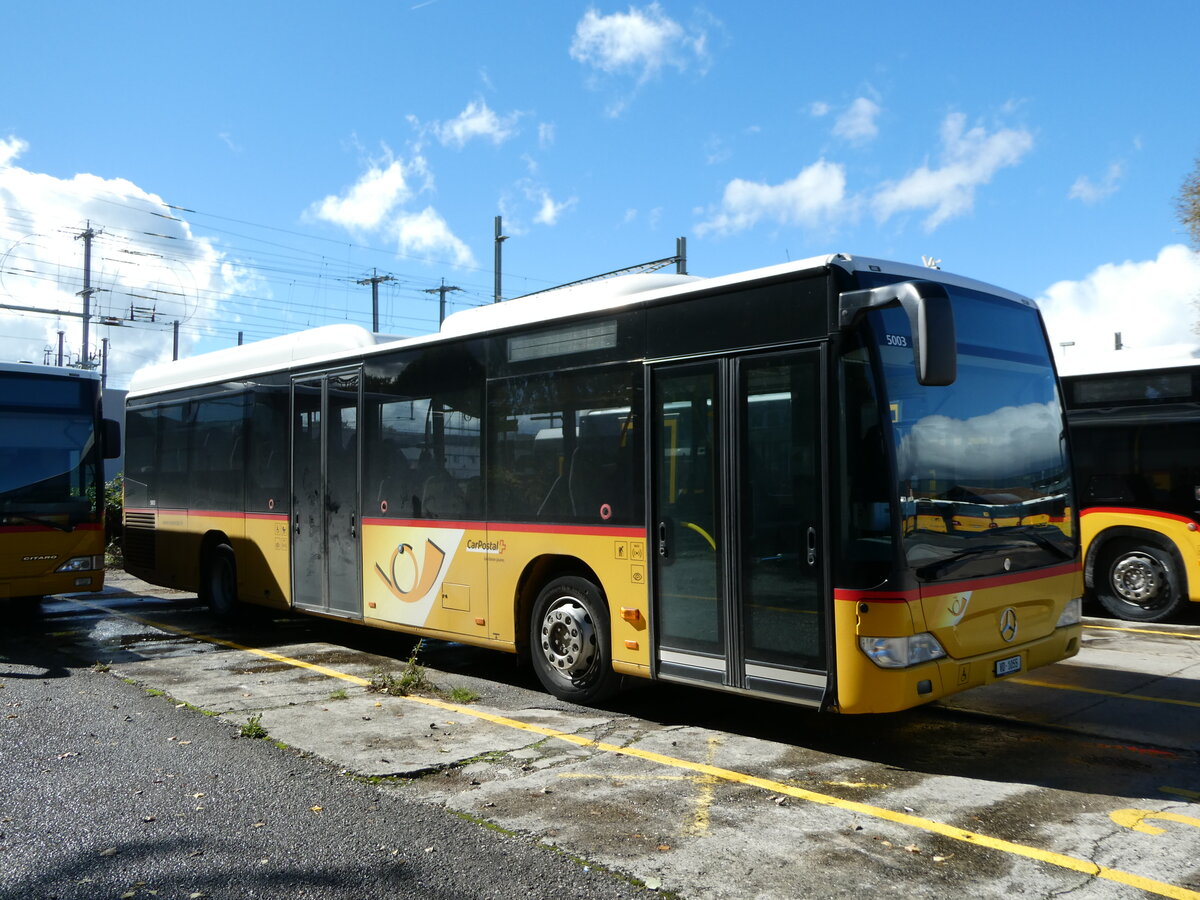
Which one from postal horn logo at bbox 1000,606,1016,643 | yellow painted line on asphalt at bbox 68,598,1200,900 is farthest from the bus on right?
yellow painted line on asphalt at bbox 68,598,1200,900

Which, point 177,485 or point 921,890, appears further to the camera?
point 177,485

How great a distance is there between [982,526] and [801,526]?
3.84 feet

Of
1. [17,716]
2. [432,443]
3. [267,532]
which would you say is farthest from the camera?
[267,532]

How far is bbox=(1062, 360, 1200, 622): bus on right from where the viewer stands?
38.2ft

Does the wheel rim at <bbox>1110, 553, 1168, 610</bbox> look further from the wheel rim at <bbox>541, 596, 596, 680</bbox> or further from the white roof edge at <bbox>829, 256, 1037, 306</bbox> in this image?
the wheel rim at <bbox>541, 596, 596, 680</bbox>

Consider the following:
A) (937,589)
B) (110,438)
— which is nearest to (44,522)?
(110,438)

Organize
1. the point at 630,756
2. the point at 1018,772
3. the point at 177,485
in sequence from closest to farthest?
1. the point at 1018,772
2. the point at 630,756
3. the point at 177,485

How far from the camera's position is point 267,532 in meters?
11.5

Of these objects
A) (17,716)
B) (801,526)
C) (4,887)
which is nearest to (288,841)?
(4,887)

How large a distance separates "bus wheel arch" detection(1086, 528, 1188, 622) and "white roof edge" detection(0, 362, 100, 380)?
12327 mm

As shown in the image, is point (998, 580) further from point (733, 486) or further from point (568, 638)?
point (568, 638)

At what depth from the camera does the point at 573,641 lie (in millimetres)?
7789

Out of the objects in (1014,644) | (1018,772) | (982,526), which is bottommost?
(1018,772)

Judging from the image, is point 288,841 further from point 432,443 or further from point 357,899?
point 432,443
